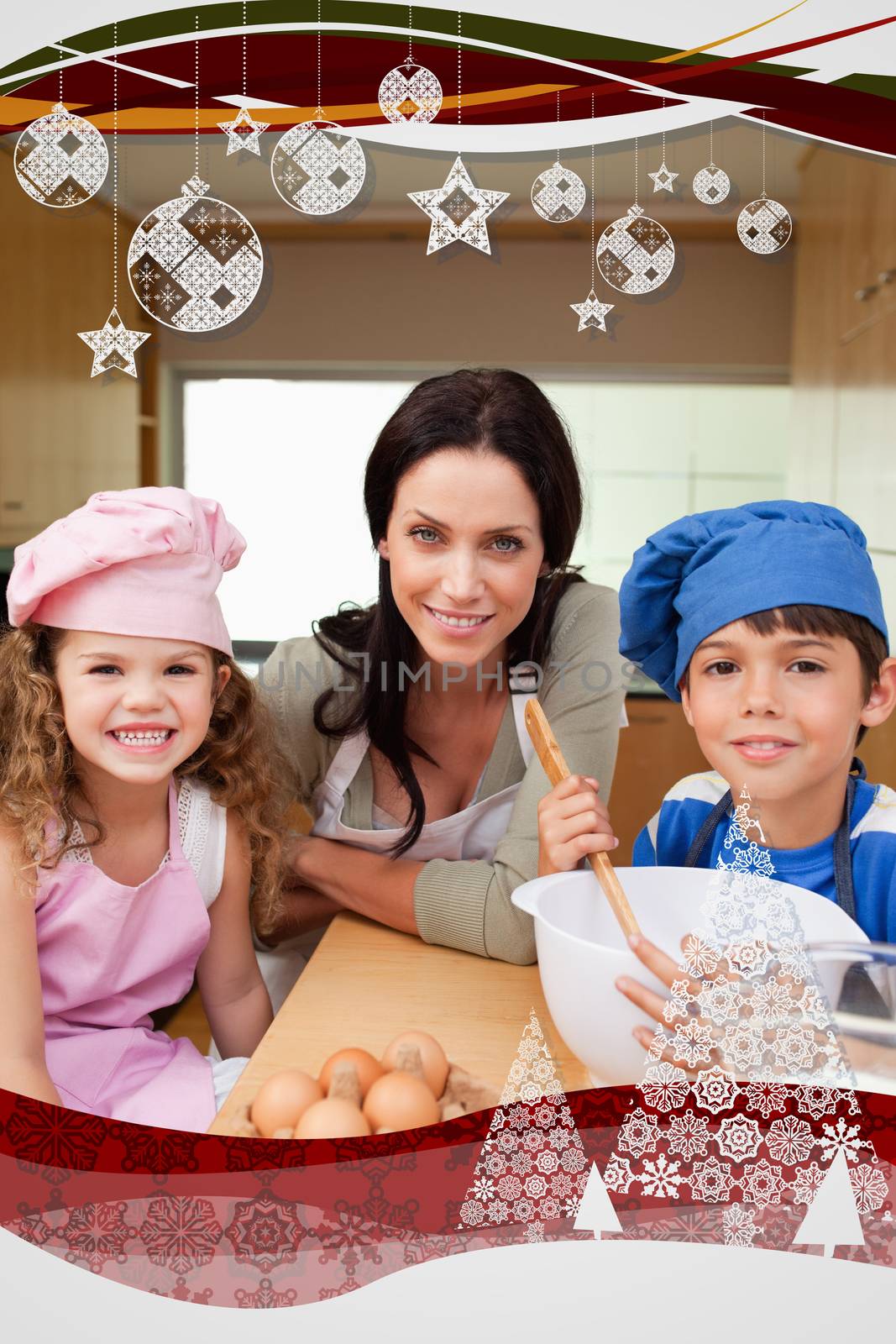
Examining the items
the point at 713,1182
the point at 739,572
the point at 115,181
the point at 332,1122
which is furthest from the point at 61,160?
the point at 713,1182

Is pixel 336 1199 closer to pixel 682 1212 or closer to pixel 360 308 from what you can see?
pixel 682 1212

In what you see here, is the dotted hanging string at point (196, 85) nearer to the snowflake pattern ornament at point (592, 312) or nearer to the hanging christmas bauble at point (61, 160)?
the hanging christmas bauble at point (61, 160)

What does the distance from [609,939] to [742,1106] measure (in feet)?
0.46

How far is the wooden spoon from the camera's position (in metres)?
0.59

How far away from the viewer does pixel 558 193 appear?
0.68 meters

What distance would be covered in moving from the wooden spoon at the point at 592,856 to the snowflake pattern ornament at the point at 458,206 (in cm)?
30

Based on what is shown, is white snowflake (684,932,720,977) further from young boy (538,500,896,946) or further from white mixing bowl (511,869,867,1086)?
young boy (538,500,896,946)

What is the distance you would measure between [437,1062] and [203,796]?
0.30m

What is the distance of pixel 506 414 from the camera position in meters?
0.76

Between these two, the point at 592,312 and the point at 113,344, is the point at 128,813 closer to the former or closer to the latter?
the point at 113,344

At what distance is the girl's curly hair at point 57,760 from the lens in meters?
0.68

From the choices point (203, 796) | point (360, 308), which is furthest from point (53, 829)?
point (360, 308)

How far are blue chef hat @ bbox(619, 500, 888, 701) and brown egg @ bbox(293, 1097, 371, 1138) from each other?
0.29m

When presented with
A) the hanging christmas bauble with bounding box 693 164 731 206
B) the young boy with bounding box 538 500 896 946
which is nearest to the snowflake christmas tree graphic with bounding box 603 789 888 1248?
the young boy with bounding box 538 500 896 946
